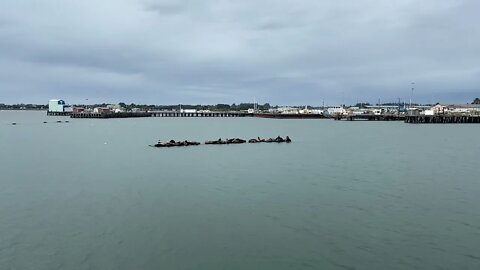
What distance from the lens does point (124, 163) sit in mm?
38469

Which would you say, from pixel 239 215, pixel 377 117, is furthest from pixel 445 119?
pixel 239 215

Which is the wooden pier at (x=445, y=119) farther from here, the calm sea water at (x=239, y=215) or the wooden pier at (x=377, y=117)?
the calm sea water at (x=239, y=215)

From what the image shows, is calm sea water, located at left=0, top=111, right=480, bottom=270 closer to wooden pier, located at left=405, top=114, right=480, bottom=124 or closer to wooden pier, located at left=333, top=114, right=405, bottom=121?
wooden pier, located at left=405, top=114, right=480, bottom=124

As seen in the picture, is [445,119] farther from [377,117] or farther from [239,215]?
[239,215]

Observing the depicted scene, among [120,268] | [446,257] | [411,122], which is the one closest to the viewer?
[120,268]

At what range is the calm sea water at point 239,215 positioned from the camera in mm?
14641

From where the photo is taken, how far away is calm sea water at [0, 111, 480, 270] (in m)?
14.6

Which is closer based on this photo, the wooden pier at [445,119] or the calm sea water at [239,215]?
the calm sea water at [239,215]

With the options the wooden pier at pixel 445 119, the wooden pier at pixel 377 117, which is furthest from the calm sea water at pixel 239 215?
the wooden pier at pixel 377 117

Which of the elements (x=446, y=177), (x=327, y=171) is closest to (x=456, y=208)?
(x=446, y=177)

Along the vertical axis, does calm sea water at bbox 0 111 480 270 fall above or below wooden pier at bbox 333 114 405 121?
below

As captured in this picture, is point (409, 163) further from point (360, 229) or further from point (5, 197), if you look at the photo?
point (5, 197)

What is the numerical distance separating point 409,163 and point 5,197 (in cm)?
3110

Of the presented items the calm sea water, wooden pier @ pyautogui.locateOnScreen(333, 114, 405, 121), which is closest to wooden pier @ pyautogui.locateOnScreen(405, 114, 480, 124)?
wooden pier @ pyautogui.locateOnScreen(333, 114, 405, 121)
